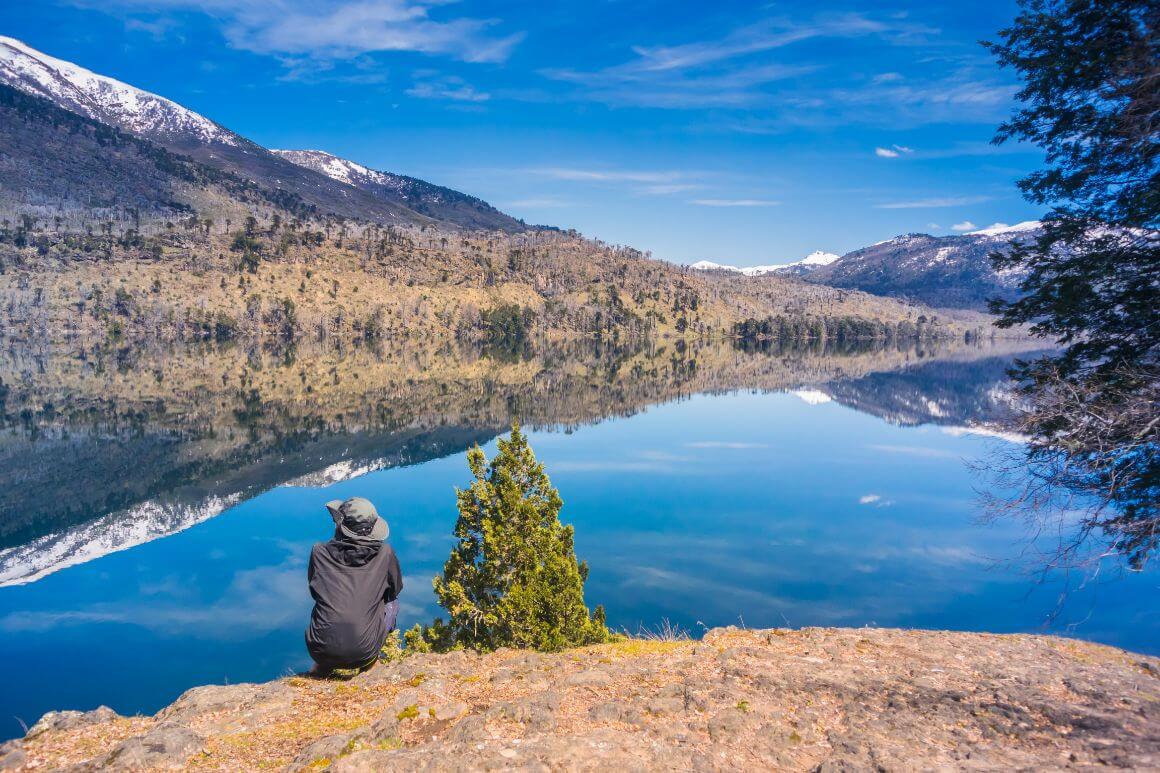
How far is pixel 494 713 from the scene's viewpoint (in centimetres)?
748

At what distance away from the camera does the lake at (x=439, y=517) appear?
876 inches

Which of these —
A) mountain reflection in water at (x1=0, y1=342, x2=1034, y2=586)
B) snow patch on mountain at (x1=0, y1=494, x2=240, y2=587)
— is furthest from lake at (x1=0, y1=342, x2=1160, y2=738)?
mountain reflection in water at (x1=0, y1=342, x2=1034, y2=586)

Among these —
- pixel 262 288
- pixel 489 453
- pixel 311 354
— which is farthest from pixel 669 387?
pixel 262 288

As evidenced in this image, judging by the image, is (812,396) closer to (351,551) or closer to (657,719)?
(657,719)

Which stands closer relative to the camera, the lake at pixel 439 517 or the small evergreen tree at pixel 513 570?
the small evergreen tree at pixel 513 570

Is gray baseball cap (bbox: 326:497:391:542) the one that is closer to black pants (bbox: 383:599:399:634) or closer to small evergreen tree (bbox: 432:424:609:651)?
black pants (bbox: 383:599:399:634)

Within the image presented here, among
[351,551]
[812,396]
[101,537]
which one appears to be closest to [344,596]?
[351,551]

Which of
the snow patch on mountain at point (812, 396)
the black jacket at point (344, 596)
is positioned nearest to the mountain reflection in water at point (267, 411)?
the snow patch on mountain at point (812, 396)

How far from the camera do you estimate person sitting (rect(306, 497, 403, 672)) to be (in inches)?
344

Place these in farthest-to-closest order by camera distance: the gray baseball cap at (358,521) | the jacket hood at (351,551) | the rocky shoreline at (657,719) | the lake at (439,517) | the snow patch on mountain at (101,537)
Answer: the snow patch on mountain at (101,537)
the lake at (439,517)
the jacket hood at (351,551)
the gray baseball cap at (358,521)
the rocky shoreline at (657,719)

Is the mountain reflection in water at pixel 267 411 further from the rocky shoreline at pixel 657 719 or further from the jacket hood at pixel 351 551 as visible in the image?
the jacket hood at pixel 351 551

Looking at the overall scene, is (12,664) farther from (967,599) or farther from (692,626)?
(967,599)

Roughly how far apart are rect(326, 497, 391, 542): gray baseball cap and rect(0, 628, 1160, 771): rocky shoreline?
2040 millimetres

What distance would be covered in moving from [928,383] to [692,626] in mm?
96895
